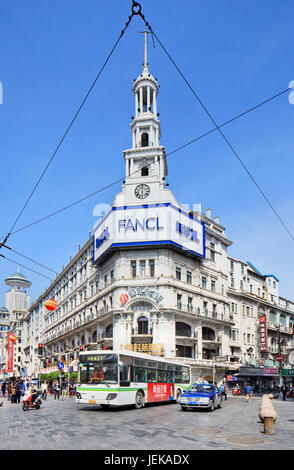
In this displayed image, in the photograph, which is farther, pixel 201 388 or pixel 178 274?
pixel 178 274

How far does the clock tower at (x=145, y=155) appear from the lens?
164 feet

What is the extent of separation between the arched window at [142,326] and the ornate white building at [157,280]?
0.34 ft

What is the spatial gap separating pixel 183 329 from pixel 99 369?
88.3 ft

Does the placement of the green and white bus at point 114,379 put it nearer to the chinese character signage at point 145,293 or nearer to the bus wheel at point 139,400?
the bus wheel at point 139,400

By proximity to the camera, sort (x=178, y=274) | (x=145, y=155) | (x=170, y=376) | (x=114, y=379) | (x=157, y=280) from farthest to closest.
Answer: (x=145, y=155), (x=178, y=274), (x=157, y=280), (x=170, y=376), (x=114, y=379)

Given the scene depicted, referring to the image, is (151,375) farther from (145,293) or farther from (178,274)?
(178,274)

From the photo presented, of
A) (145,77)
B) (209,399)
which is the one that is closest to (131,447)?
(209,399)

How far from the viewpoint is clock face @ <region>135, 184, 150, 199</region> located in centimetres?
4985

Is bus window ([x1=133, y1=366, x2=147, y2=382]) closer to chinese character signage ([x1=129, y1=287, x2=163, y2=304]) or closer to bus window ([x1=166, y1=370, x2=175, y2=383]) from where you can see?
bus window ([x1=166, y1=370, x2=175, y2=383])

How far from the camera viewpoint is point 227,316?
56.6 m

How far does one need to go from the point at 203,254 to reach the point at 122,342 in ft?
45.6

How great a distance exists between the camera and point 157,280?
47.0 metres

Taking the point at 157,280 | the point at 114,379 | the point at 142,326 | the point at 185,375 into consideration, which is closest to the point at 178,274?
the point at 157,280
